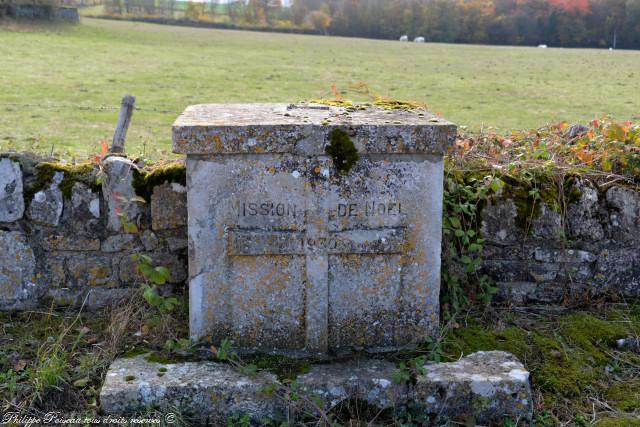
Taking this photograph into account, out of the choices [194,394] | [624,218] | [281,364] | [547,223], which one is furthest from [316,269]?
[624,218]

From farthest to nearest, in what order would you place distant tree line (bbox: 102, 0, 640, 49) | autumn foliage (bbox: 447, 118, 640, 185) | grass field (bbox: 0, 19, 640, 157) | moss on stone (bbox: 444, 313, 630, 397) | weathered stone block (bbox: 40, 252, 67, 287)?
distant tree line (bbox: 102, 0, 640, 49) < grass field (bbox: 0, 19, 640, 157) < autumn foliage (bbox: 447, 118, 640, 185) < weathered stone block (bbox: 40, 252, 67, 287) < moss on stone (bbox: 444, 313, 630, 397)

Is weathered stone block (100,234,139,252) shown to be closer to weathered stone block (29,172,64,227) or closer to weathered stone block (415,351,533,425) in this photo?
weathered stone block (29,172,64,227)

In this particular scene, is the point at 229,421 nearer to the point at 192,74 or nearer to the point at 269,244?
the point at 269,244

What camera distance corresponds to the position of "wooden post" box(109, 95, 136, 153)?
5234 mm

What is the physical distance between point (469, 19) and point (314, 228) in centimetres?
5673

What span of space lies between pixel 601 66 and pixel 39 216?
31826 millimetres

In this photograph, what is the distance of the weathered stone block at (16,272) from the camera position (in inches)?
159

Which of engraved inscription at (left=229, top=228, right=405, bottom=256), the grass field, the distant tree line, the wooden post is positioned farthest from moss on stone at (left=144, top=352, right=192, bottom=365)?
the distant tree line

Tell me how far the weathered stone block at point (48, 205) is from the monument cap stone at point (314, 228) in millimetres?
993

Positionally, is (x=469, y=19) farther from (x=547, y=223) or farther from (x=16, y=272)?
(x=16, y=272)

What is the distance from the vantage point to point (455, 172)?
4387 mm

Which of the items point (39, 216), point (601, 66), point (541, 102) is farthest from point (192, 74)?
point (601, 66)

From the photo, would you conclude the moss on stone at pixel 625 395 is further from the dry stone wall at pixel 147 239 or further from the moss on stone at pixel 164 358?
the moss on stone at pixel 164 358

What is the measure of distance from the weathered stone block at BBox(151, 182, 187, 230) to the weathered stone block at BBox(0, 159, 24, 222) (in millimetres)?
776
